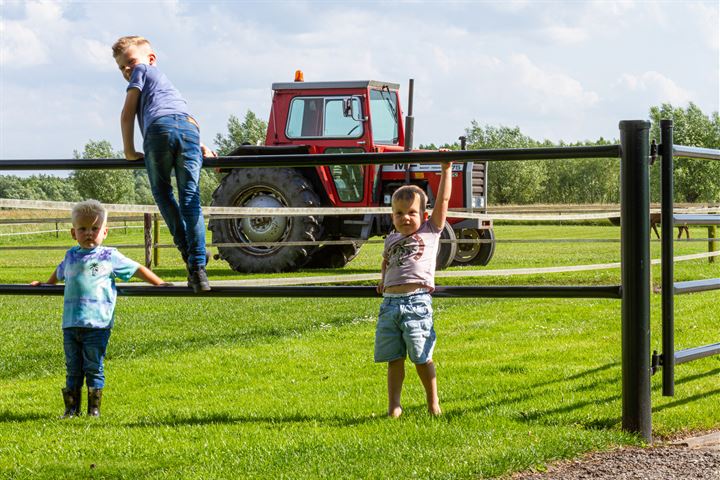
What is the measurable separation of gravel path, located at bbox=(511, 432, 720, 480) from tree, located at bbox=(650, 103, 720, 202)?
149 ft

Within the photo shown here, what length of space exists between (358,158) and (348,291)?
1.96ft

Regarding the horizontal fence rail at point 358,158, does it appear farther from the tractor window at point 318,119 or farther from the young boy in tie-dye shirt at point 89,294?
the tractor window at point 318,119

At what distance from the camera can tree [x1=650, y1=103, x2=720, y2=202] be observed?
56.8 meters

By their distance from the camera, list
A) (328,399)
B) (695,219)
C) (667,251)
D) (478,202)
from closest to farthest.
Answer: (667,251) < (695,219) < (328,399) < (478,202)

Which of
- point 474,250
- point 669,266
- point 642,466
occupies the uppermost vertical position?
point 669,266

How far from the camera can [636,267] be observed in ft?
13.1

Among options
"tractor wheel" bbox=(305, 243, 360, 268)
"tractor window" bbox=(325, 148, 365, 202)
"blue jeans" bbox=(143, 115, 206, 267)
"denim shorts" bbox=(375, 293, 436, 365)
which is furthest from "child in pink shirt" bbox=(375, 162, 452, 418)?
"tractor wheel" bbox=(305, 243, 360, 268)

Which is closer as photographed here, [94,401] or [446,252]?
[94,401]

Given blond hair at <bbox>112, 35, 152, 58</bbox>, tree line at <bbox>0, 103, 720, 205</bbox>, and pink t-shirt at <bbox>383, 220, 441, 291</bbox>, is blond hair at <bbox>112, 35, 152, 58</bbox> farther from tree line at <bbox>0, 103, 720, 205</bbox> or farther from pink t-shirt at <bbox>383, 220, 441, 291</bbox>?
tree line at <bbox>0, 103, 720, 205</bbox>

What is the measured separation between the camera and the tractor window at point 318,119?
15344mm

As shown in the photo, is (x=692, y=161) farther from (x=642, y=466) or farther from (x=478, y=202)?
(x=642, y=466)

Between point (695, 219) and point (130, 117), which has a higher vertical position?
point (130, 117)

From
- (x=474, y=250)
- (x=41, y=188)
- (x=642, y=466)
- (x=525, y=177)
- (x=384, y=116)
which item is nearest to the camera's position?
(x=642, y=466)

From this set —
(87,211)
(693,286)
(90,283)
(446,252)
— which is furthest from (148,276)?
(446,252)
